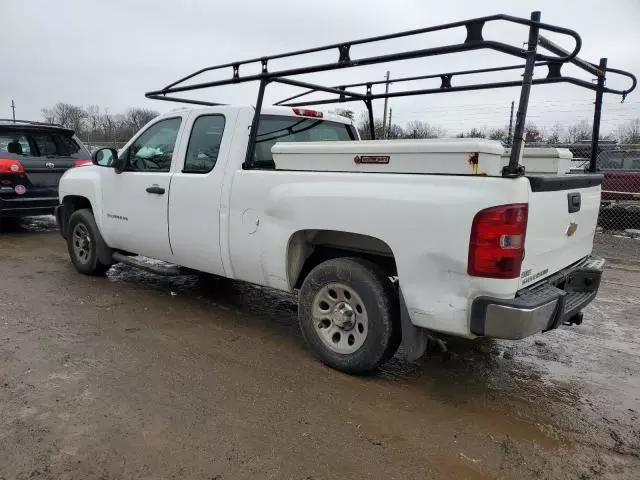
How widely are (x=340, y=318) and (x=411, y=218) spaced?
98cm

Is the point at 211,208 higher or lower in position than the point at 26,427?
higher

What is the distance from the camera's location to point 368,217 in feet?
10.7

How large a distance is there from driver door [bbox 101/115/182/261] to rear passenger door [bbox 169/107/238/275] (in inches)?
6.9

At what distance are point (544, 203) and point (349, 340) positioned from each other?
160 centimetres

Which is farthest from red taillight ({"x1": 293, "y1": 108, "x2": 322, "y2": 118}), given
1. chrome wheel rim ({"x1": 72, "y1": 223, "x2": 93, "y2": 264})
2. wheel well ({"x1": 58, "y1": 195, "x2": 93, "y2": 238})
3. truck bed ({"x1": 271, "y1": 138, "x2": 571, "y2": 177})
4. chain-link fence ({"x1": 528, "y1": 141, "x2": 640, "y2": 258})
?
chain-link fence ({"x1": 528, "y1": 141, "x2": 640, "y2": 258})

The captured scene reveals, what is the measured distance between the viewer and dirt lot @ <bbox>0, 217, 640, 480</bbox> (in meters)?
2.63

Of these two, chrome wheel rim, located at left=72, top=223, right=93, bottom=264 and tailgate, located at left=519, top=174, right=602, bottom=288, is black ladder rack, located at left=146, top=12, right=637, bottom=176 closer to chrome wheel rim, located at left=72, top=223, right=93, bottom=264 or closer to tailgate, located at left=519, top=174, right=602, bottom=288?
tailgate, located at left=519, top=174, right=602, bottom=288

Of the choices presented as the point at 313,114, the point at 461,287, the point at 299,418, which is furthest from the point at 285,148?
the point at 299,418

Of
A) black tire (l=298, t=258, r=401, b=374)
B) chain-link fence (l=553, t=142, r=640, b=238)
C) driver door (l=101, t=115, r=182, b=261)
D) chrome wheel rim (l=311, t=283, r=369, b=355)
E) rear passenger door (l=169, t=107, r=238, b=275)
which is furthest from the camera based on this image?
chain-link fence (l=553, t=142, r=640, b=238)

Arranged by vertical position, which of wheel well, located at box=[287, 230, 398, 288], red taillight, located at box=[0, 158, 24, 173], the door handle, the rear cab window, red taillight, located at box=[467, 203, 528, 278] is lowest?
wheel well, located at box=[287, 230, 398, 288]

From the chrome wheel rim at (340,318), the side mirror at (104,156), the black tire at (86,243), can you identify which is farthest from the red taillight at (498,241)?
the black tire at (86,243)

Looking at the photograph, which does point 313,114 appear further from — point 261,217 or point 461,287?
point 461,287

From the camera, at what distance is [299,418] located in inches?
120

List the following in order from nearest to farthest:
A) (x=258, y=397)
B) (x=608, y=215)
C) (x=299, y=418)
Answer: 1. (x=299, y=418)
2. (x=258, y=397)
3. (x=608, y=215)
